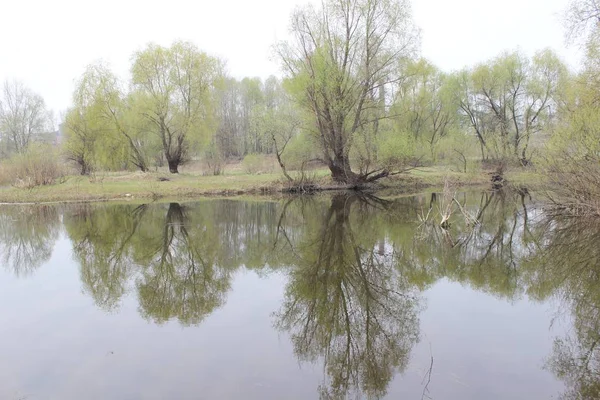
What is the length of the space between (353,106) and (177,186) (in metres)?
13.1

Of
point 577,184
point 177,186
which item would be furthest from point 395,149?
point 177,186

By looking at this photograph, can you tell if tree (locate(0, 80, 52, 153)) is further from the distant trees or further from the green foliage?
the green foliage

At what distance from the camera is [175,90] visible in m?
33.9

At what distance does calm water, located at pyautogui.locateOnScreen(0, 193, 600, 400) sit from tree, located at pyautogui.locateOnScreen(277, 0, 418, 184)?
13.4m

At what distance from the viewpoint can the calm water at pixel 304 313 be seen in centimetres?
519

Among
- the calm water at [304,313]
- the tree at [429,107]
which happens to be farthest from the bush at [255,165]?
the calm water at [304,313]

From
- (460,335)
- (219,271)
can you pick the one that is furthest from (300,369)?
(219,271)

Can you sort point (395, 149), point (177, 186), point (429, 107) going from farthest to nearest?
point (429, 107), point (177, 186), point (395, 149)

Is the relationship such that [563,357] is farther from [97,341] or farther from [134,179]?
[134,179]

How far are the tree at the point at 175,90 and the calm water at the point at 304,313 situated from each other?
822 inches

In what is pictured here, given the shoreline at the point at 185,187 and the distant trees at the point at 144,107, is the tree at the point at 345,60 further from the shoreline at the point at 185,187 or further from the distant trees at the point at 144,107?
the distant trees at the point at 144,107

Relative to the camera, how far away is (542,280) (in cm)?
891

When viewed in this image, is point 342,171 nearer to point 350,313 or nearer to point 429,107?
point 429,107

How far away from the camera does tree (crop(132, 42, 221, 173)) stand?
108 ft
